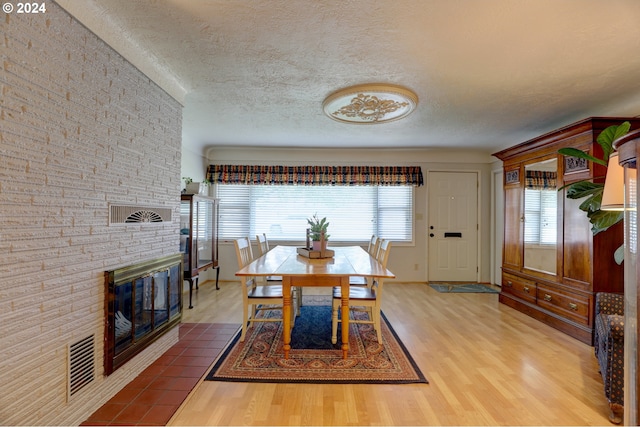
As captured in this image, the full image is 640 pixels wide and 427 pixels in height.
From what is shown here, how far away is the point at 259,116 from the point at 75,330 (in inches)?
101

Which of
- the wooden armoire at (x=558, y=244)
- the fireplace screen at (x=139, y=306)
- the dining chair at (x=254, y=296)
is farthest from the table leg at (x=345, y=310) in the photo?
the wooden armoire at (x=558, y=244)

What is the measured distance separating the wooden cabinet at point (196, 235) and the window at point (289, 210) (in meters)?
0.63

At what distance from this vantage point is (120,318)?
1841 mm

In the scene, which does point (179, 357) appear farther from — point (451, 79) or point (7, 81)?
point (451, 79)

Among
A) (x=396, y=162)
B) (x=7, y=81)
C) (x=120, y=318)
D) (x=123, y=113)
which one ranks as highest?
(x=396, y=162)

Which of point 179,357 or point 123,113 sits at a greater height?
point 123,113

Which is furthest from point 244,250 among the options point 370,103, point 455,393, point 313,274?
point 455,393

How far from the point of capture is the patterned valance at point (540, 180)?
3.12m

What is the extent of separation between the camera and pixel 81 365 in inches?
61.8

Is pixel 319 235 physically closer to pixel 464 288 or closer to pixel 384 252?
pixel 384 252

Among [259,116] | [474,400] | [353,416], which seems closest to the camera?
[353,416]

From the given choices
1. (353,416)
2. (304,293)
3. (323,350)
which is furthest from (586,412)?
(304,293)

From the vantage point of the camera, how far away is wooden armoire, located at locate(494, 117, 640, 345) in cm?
262

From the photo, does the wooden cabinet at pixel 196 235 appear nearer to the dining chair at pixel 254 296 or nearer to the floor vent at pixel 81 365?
the dining chair at pixel 254 296
